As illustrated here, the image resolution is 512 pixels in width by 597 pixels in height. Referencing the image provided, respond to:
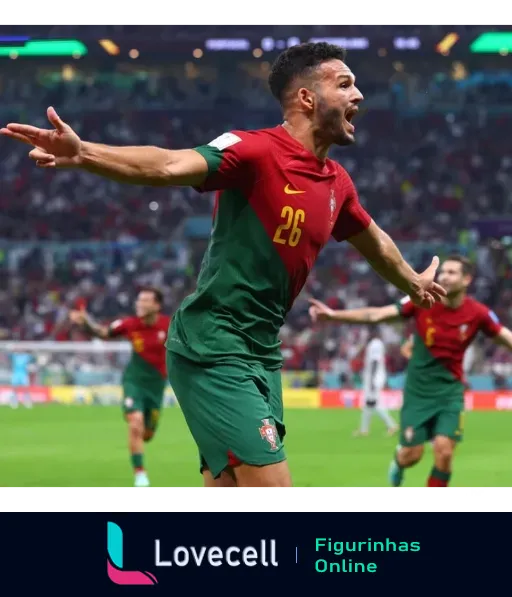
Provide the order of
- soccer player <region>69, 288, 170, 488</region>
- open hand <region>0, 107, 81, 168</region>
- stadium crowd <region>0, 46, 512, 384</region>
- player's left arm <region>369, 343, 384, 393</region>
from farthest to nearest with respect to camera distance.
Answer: stadium crowd <region>0, 46, 512, 384</region>
player's left arm <region>369, 343, 384, 393</region>
soccer player <region>69, 288, 170, 488</region>
open hand <region>0, 107, 81, 168</region>

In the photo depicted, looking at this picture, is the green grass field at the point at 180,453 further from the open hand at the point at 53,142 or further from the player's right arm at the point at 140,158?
the open hand at the point at 53,142

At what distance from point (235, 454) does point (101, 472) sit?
30.4 ft

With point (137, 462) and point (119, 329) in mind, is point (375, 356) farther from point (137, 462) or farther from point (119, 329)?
point (137, 462)

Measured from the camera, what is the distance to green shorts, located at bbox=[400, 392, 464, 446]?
10.5m

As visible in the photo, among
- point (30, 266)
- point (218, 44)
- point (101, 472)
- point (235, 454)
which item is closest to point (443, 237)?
point (218, 44)

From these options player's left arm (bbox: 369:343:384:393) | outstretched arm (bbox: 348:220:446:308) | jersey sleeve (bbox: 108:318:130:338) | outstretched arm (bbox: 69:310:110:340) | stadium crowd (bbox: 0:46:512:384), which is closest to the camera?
outstretched arm (bbox: 348:220:446:308)

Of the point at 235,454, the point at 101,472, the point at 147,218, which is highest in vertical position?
the point at 147,218

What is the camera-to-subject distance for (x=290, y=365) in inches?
1204

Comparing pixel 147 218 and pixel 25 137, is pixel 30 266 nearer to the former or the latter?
pixel 147 218

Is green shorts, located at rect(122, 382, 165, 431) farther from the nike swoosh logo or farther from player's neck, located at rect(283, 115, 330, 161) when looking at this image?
the nike swoosh logo

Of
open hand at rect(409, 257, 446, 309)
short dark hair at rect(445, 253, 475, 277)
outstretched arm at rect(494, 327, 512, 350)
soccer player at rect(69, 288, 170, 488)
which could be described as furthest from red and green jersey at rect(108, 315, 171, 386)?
open hand at rect(409, 257, 446, 309)

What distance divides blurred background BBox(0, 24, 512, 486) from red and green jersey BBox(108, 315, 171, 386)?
63.1ft

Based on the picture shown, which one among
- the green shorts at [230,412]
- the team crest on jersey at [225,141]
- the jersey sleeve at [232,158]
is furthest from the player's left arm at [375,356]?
the team crest on jersey at [225,141]

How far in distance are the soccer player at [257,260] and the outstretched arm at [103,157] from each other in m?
0.12
